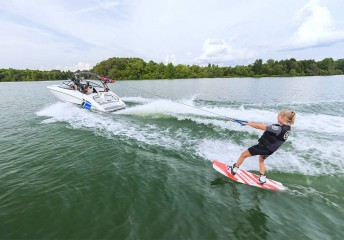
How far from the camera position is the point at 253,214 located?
4.77 m

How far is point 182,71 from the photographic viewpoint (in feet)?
339

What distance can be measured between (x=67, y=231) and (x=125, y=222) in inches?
45.2

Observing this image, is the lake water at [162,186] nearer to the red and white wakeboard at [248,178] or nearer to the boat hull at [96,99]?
the red and white wakeboard at [248,178]

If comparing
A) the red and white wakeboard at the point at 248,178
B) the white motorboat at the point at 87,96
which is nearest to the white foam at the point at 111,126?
the white motorboat at the point at 87,96

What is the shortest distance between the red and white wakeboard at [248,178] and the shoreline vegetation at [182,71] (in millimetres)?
94247

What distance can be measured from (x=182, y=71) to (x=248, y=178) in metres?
101

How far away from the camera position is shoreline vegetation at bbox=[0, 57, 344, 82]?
→ 9994 centimetres

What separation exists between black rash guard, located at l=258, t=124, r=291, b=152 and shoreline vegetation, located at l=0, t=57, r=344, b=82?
312 feet

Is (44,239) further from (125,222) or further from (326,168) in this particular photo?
(326,168)

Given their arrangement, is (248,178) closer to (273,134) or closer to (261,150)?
(261,150)

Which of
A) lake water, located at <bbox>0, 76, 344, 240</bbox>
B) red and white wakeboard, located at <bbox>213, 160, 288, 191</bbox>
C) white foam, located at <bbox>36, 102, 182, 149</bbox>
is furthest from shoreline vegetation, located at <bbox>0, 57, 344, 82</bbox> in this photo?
red and white wakeboard, located at <bbox>213, 160, 288, 191</bbox>

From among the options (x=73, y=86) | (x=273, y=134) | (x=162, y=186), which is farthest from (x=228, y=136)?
(x=73, y=86)

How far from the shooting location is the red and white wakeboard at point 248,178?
5.65 meters

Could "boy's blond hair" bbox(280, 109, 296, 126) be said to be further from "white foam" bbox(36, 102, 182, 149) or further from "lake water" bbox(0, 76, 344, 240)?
"white foam" bbox(36, 102, 182, 149)
